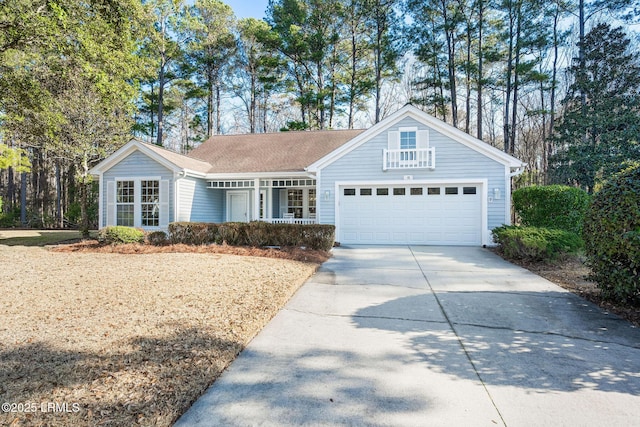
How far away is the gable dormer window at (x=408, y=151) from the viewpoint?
1219cm

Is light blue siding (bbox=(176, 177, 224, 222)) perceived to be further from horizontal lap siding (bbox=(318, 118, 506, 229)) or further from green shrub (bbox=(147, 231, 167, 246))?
horizontal lap siding (bbox=(318, 118, 506, 229))

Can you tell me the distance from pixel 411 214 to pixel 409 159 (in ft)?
6.61

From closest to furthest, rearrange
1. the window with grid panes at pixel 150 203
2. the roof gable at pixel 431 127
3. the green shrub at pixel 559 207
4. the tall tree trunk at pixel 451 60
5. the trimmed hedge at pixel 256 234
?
the green shrub at pixel 559 207, the trimmed hedge at pixel 256 234, the roof gable at pixel 431 127, the window with grid panes at pixel 150 203, the tall tree trunk at pixel 451 60

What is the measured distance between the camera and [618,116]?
15.2 m

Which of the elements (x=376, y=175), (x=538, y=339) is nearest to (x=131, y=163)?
(x=376, y=175)

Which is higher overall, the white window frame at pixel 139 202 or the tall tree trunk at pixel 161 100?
the tall tree trunk at pixel 161 100

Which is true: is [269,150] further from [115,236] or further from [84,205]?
[84,205]

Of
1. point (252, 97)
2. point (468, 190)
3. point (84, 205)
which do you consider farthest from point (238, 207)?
point (252, 97)

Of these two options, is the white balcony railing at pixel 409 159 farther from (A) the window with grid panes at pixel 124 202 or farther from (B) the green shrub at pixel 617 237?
(A) the window with grid panes at pixel 124 202

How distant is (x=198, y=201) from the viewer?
47.5 ft

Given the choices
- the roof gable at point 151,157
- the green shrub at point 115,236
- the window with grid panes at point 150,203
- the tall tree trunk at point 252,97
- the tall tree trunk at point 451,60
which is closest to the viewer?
the green shrub at point 115,236

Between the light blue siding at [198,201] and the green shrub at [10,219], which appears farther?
the green shrub at [10,219]

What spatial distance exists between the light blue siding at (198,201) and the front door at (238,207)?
0.46m

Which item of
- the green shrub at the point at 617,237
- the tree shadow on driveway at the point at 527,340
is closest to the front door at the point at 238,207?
the tree shadow on driveway at the point at 527,340
